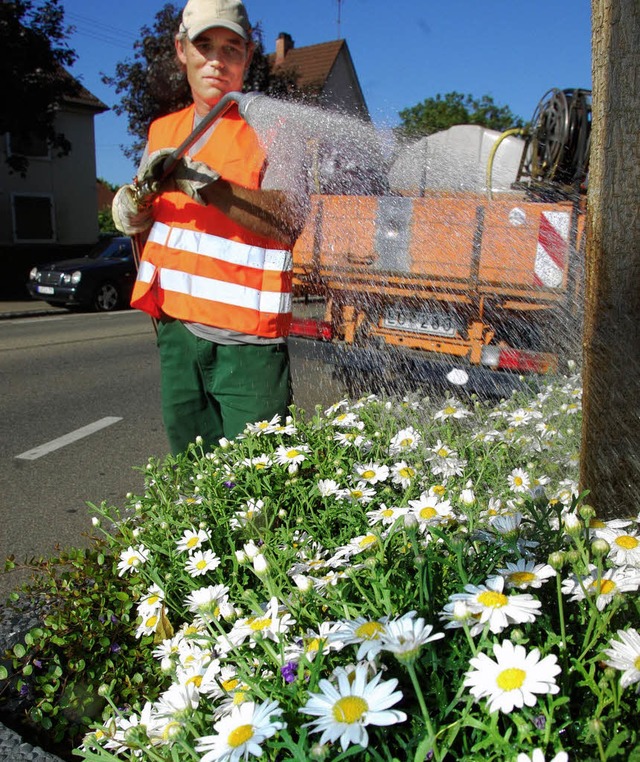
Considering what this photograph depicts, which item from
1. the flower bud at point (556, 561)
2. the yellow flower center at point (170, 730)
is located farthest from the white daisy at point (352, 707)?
the flower bud at point (556, 561)

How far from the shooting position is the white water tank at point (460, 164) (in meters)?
5.31

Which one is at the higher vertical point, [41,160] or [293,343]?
[41,160]

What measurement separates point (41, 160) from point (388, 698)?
27.0 metres

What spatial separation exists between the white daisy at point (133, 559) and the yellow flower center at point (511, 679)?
1.01 m

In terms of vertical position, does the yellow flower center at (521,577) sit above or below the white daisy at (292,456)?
above

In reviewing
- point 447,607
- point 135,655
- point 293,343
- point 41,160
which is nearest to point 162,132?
point 135,655

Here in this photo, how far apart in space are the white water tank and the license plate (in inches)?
32.1

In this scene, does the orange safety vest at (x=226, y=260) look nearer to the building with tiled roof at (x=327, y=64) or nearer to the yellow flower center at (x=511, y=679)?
the yellow flower center at (x=511, y=679)

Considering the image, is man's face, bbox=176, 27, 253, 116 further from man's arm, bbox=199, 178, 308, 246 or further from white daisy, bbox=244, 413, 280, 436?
white daisy, bbox=244, 413, 280, 436

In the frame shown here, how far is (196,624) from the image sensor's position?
5.20 feet

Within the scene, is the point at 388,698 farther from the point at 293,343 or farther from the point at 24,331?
the point at 24,331

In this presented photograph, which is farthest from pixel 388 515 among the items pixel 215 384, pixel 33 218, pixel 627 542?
pixel 33 218

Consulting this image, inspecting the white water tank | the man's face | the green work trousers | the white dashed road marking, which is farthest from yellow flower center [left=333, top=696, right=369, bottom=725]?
the white dashed road marking

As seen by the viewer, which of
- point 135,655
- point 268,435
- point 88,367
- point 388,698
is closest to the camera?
point 388,698
